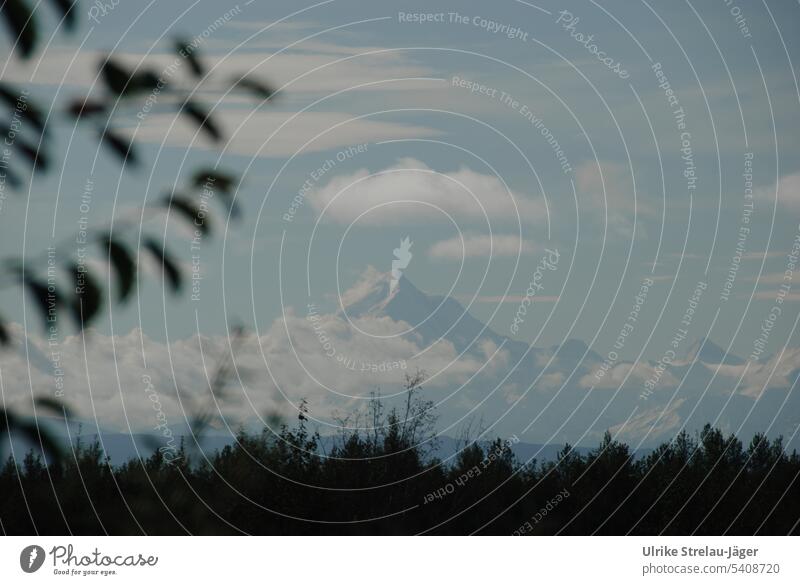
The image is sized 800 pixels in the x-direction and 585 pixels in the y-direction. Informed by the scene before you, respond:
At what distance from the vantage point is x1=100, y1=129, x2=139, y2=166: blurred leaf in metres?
2.11

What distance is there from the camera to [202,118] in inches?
79.4

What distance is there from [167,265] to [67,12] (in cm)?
62

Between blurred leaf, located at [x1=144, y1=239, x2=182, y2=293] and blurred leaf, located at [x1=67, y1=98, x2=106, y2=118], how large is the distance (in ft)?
1.13

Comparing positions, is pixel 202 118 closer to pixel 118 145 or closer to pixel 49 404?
pixel 118 145

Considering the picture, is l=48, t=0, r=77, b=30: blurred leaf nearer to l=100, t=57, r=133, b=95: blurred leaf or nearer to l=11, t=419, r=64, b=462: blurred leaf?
l=100, t=57, r=133, b=95: blurred leaf

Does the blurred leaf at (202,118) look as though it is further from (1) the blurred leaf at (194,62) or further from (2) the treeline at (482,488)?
(2) the treeline at (482,488)

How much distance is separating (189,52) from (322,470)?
4313 millimetres

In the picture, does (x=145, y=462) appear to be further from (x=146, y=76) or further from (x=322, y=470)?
(x=146, y=76)

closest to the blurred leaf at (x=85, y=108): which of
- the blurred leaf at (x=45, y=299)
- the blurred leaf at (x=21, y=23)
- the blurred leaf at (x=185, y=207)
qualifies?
the blurred leaf at (x=21, y=23)
